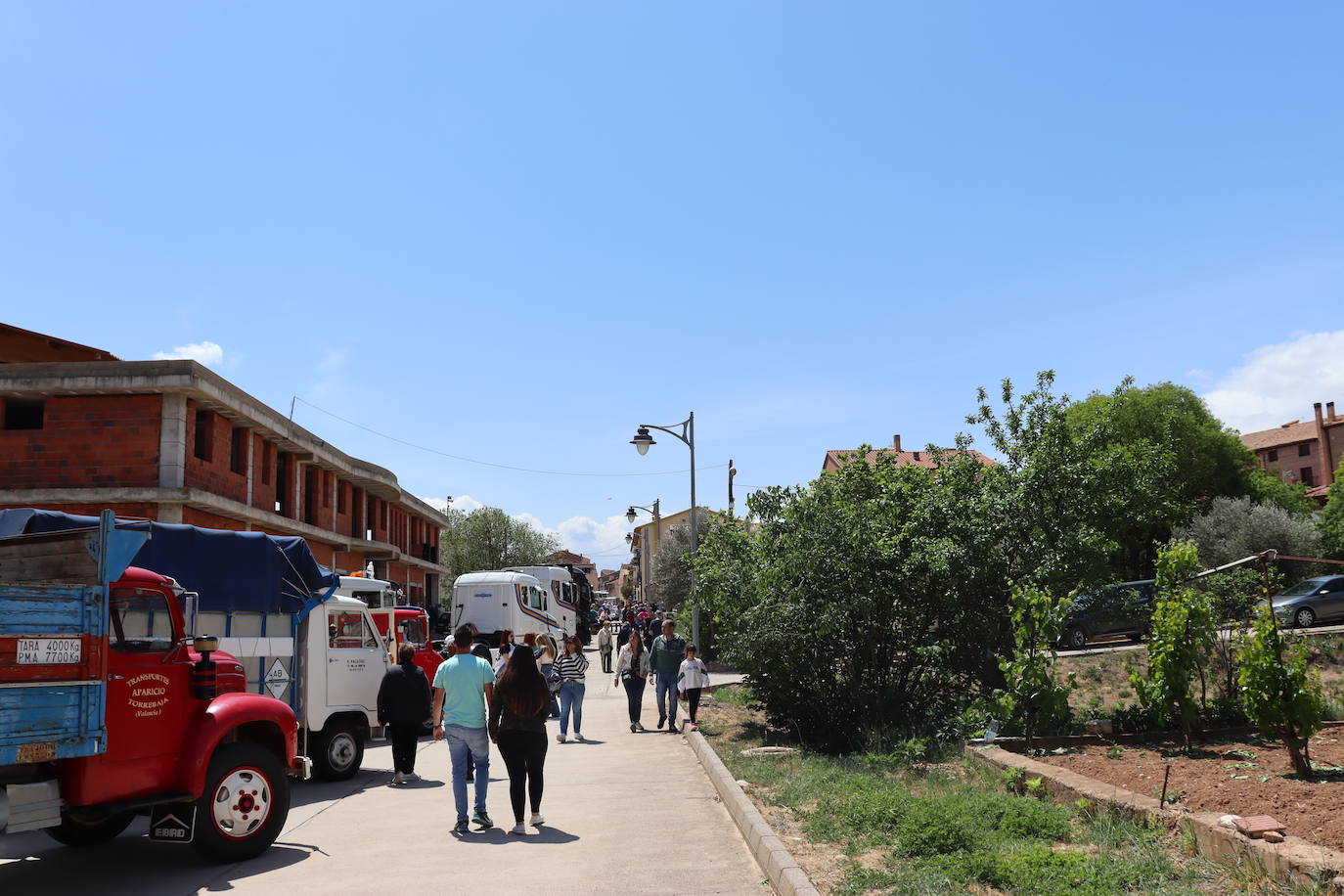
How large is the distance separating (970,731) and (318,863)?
25.7 ft

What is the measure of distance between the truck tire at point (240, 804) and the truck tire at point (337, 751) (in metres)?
3.94

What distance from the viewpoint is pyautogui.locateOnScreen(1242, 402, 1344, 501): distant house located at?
74.1 m

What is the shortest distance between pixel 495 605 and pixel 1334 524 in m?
45.6

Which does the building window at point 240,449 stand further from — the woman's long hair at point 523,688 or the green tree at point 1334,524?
the green tree at point 1334,524

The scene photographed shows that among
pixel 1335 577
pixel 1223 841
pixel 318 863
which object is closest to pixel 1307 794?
pixel 1223 841

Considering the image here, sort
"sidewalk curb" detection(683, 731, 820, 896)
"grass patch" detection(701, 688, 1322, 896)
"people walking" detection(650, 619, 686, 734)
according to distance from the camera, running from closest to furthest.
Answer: "grass patch" detection(701, 688, 1322, 896), "sidewalk curb" detection(683, 731, 820, 896), "people walking" detection(650, 619, 686, 734)

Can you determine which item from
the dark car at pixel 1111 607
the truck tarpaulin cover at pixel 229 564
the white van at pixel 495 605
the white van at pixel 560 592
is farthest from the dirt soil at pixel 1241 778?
the white van at pixel 560 592

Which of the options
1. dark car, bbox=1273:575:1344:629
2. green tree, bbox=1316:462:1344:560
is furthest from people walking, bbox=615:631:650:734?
green tree, bbox=1316:462:1344:560

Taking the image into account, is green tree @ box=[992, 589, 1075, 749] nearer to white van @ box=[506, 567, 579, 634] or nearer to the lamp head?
Answer: the lamp head

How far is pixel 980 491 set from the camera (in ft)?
45.1

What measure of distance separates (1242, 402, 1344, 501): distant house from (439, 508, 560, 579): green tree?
54.8 meters

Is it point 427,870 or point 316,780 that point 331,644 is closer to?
point 316,780

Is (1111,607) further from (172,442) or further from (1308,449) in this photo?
(1308,449)

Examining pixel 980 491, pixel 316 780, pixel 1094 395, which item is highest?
pixel 1094 395
